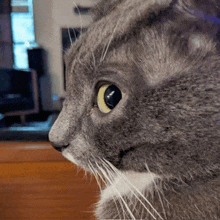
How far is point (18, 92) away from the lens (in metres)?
0.63

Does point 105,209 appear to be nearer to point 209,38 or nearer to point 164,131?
point 164,131

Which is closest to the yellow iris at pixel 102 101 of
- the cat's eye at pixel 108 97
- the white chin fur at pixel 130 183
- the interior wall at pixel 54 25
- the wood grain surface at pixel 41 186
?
the cat's eye at pixel 108 97

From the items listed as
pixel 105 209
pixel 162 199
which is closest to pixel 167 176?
pixel 162 199

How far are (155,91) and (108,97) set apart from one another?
7 centimetres

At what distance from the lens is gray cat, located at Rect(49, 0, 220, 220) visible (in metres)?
0.29

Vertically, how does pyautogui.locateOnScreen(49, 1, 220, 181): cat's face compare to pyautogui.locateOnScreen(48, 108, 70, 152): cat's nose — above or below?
above

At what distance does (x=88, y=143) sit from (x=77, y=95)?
8 cm

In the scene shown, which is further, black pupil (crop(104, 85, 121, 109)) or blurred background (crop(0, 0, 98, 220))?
blurred background (crop(0, 0, 98, 220))

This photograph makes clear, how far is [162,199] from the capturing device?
1.13ft

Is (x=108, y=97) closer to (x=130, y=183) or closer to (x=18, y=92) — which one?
(x=130, y=183)

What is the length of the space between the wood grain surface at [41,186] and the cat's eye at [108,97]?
1.08 ft

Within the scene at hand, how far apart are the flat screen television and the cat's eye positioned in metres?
0.34

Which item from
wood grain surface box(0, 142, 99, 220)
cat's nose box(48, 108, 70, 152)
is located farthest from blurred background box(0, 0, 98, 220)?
cat's nose box(48, 108, 70, 152)

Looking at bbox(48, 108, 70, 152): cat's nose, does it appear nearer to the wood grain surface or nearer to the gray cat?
the gray cat
